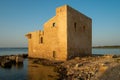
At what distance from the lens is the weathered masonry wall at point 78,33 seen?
61.2ft

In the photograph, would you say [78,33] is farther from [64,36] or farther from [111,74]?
[111,74]

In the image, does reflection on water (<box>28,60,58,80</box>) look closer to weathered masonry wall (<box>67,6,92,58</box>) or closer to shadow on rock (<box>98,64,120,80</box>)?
shadow on rock (<box>98,64,120,80</box>)

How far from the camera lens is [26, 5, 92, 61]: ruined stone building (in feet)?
60.1

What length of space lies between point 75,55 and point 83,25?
16.3ft

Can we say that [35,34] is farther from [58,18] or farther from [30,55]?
[58,18]

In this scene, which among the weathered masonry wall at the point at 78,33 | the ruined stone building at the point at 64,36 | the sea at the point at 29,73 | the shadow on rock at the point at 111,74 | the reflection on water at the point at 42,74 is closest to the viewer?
the shadow on rock at the point at 111,74

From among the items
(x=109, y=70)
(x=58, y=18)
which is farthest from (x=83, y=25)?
(x=109, y=70)

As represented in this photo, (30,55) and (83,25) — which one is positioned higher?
(83,25)

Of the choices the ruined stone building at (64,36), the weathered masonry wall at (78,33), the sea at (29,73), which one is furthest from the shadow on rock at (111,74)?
the weathered masonry wall at (78,33)

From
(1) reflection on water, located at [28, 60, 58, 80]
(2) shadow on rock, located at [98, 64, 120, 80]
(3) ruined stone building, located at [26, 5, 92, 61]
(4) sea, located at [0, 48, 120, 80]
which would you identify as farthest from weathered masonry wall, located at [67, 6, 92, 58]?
(2) shadow on rock, located at [98, 64, 120, 80]

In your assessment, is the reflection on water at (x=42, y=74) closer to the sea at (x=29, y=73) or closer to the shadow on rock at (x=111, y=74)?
the sea at (x=29, y=73)

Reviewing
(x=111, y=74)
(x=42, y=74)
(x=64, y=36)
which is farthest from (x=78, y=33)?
(x=111, y=74)

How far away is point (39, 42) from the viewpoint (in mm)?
24391

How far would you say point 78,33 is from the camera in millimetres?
20672
